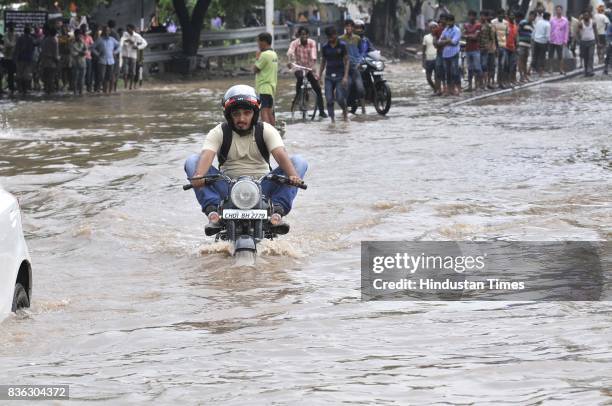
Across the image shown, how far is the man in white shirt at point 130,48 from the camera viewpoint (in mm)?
34312

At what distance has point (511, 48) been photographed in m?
32.2

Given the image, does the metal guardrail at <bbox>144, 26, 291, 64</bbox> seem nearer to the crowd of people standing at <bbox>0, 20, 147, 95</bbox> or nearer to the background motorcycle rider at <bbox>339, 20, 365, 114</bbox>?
the crowd of people standing at <bbox>0, 20, 147, 95</bbox>

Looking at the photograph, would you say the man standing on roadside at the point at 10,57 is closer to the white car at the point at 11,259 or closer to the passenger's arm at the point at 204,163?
the passenger's arm at the point at 204,163

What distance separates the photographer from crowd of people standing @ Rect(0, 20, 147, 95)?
31109 millimetres

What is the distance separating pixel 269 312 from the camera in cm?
904

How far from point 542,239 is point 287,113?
1479cm

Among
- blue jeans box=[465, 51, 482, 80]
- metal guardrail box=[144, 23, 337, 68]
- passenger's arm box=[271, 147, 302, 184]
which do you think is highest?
passenger's arm box=[271, 147, 302, 184]

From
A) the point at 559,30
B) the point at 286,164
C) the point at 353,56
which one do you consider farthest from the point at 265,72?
the point at 559,30

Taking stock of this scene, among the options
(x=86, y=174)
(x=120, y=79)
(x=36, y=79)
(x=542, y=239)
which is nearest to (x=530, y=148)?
(x=86, y=174)

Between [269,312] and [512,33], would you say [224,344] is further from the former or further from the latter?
[512,33]

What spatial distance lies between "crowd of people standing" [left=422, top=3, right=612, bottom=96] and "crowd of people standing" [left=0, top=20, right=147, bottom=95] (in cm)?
746

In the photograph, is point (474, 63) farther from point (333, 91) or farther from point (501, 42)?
point (333, 91)

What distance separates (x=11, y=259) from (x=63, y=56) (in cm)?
2499

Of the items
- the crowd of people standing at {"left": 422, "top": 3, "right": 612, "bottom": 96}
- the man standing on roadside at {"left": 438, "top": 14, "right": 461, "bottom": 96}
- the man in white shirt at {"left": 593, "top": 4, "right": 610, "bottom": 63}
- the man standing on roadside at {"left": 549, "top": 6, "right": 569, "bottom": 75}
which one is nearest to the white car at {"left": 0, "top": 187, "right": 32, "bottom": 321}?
the man standing on roadside at {"left": 438, "top": 14, "right": 461, "bottom": 96}
